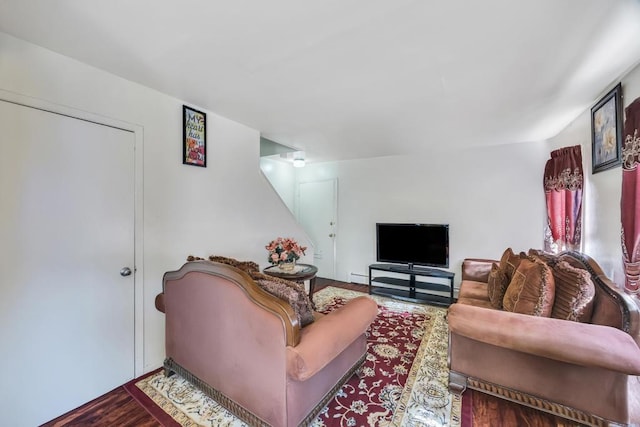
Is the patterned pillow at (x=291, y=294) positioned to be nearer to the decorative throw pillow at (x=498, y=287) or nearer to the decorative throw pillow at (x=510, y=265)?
the decorative throw pillow at (x=498, y=287)

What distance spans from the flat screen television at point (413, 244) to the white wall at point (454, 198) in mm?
258

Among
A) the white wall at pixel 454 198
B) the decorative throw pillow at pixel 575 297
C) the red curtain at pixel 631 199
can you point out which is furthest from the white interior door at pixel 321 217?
the red curtain at pixel 631 199

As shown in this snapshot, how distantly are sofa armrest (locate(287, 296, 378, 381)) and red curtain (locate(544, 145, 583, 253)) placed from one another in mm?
2412

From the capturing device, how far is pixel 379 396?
179 cm

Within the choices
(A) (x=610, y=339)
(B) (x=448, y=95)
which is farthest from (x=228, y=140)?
(A) (x=610, y=339)

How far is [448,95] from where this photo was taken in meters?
2.16

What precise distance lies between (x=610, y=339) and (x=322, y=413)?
1653 millimetres

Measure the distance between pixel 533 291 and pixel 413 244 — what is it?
226cm

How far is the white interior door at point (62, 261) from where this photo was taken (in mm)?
A: 1484

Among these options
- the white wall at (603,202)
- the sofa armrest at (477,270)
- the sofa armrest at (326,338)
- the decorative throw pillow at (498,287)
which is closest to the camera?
the sofa armrest at (326,338)

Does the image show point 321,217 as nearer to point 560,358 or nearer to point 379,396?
point 379,396

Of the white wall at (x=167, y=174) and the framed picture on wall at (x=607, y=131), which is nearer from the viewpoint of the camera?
the white wall at (x=167, y=174)

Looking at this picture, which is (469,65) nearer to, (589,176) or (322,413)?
(589,176)

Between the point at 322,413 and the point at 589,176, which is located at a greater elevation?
the point at 589,176
